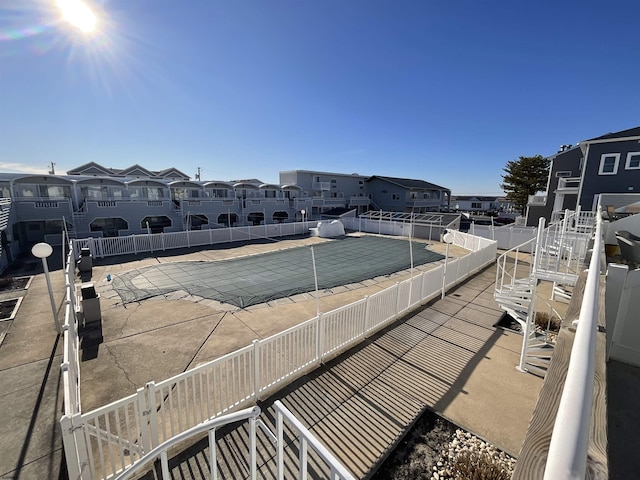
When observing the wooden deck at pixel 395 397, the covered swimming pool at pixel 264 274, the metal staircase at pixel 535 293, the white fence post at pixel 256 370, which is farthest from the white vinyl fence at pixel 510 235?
the white fence post at pixel 256 370

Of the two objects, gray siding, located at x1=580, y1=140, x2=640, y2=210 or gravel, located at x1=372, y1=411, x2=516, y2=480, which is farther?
gray siding, located at x1=580, y1=140, x2=640, y2=210

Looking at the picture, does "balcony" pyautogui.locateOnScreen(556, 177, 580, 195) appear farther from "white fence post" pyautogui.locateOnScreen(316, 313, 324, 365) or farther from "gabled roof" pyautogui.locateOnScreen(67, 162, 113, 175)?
"gabled roof" pyautogui.locateOnScreen(67, 162, 113, 175)

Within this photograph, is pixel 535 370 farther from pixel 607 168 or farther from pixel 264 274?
pixel 607 168

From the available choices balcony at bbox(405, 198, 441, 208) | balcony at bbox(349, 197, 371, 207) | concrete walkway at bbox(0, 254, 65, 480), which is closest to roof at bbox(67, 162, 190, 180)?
balcony at bbox(349, 197, 371, 207)

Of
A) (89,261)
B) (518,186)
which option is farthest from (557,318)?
(518,186)

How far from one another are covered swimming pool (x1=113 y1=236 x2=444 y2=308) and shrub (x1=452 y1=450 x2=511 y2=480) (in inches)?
260

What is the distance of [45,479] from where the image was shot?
3545mm

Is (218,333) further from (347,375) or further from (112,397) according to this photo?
(347,375)

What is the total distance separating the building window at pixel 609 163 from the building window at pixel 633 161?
1.49ft

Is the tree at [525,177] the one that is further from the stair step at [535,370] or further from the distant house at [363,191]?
the stair step at [535,370]

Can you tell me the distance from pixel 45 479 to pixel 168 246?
47.9 ft

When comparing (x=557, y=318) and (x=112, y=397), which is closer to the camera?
(x=112, y=397)

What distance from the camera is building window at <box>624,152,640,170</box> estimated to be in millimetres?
16500

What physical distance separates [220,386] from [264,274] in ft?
25.6
